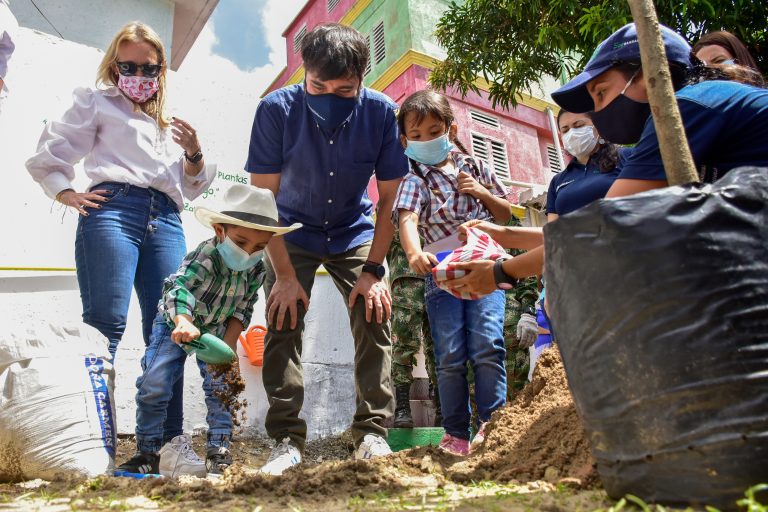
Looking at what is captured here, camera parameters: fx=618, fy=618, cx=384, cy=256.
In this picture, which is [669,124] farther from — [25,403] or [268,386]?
[25,403]

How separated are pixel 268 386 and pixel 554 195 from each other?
5.73 feet

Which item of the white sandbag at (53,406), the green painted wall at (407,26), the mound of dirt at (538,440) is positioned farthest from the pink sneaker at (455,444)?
the green painted wall at (407,26)

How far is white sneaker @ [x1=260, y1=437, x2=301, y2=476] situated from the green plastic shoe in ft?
1.46

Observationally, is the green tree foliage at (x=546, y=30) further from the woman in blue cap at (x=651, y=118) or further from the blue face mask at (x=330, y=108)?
the woman in blue cap at (x=651, y=118)

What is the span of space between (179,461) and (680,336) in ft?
7.07

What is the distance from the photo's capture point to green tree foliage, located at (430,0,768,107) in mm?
4961

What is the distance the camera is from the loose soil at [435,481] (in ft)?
5.37

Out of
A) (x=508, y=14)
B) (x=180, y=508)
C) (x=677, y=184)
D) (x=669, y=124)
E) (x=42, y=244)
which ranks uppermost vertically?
(x=508, y=14)

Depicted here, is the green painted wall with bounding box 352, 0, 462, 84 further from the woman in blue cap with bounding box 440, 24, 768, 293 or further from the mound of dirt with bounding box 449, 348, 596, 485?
the woman in blue cap with bounding box 440, 24, 768, 293

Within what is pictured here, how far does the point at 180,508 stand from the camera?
1688 mm

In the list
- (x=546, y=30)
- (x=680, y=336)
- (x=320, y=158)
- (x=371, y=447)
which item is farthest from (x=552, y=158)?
(x=680, y=336)

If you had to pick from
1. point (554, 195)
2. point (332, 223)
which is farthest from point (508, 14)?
point (332, 223)

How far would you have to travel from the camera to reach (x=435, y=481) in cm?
193

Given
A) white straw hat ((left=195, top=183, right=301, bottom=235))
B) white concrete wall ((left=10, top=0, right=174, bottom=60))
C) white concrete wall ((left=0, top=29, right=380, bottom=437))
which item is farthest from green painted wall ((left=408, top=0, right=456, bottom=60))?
white straw hat ((left=195, top=183, right=301, bottom=235))
